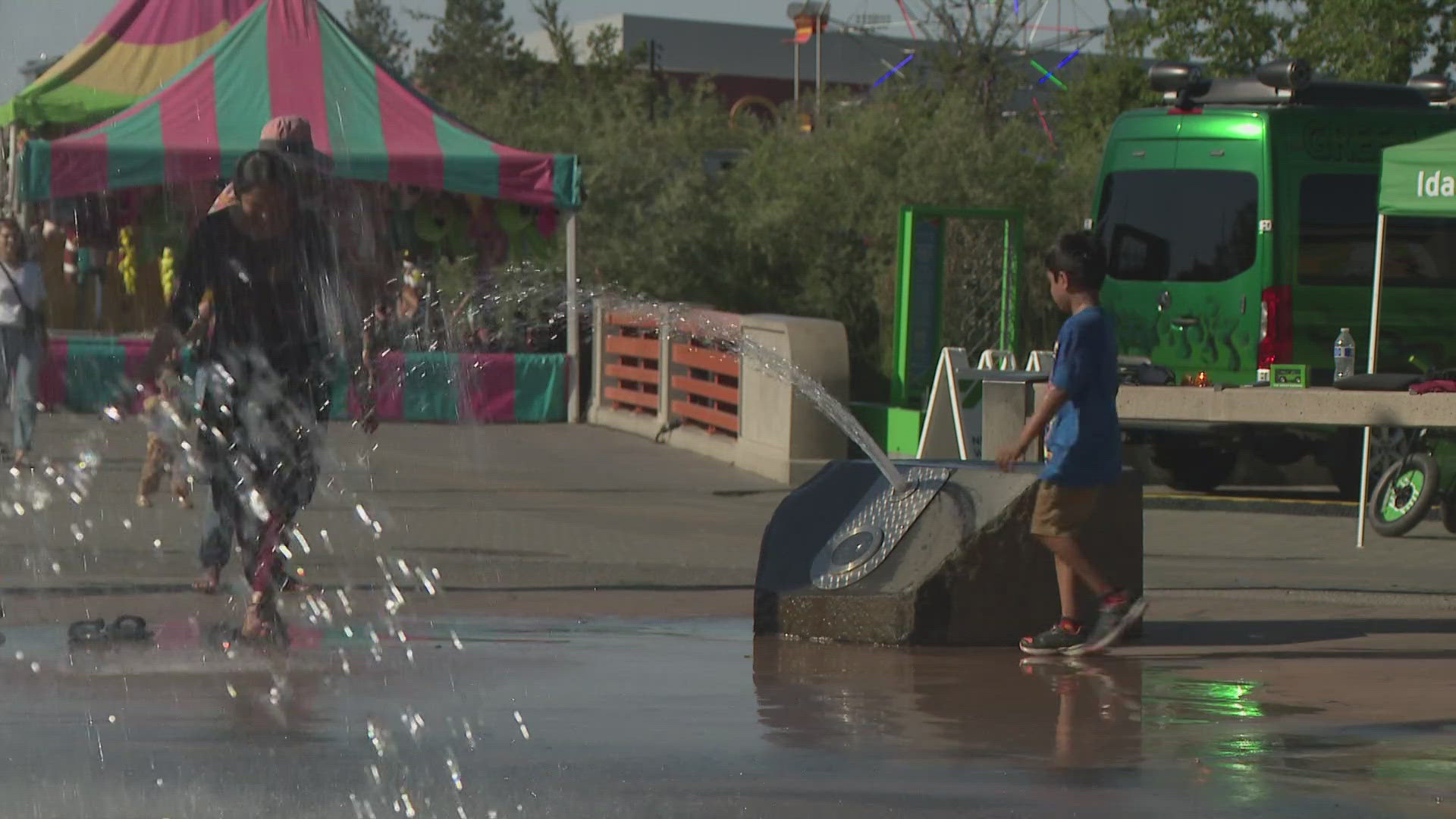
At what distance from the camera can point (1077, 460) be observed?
862 centimetres

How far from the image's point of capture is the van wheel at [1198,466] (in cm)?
1725

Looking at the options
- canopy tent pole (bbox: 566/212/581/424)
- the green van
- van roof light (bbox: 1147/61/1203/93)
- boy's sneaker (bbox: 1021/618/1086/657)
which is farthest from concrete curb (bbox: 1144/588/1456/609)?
canopy tent pole (bbox: 566/212/581/424)

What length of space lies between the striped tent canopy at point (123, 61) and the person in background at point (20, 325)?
296 inches

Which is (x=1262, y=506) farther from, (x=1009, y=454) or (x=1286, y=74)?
(x=1009, y=454)

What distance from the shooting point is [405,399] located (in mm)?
22188

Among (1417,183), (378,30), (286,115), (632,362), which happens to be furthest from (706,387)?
(378,30)

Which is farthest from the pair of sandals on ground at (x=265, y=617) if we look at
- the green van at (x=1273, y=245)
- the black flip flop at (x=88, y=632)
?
the green van at (x=1273, y=245)

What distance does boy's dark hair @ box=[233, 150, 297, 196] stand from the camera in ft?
26.1

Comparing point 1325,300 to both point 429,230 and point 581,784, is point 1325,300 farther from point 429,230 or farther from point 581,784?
point 581,784

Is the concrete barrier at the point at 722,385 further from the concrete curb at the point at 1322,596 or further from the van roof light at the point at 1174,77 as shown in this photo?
the van roof light at the point at 1174,77

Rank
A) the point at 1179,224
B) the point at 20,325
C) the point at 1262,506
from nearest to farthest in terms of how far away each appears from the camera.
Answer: the point at 20,325
the point at 1262,506
the point at 1179,224

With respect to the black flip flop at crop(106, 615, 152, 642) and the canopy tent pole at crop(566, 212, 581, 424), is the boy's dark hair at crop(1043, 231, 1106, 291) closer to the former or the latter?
the black flip flop at crop(106, 615, 152, 642)

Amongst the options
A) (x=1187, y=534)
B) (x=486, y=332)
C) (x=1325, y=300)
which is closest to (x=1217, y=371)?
(x=1325, y=300)

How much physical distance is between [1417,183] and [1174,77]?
4.14 meters
